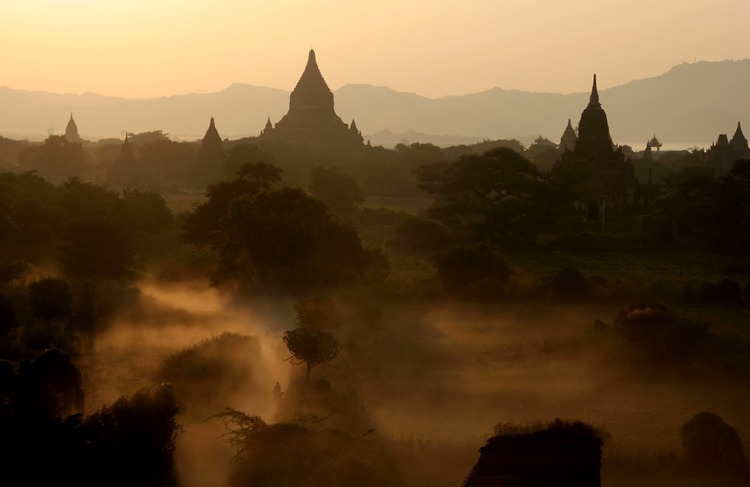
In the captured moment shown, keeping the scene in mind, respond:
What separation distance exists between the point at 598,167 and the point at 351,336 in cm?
3888

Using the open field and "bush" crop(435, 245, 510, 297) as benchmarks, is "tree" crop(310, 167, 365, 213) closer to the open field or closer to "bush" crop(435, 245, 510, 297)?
"bush" crop(435, 245, 510, 297)

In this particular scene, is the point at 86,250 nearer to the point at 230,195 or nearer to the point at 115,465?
the point at 230,195

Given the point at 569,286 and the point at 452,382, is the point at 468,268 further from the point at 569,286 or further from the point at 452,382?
the point at 452,382

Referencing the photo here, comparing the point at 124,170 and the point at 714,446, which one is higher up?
the point at 124,170

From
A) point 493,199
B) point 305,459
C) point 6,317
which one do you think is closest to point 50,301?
point 6,317

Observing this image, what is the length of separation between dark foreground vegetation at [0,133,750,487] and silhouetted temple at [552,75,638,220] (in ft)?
37.1

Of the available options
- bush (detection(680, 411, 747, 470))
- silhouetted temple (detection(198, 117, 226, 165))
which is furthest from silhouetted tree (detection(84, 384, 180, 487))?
silhouetted temple (detection(198, 117, 226, 165))

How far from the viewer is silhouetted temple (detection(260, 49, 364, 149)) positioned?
94625 mm

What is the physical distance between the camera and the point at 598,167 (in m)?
58.2

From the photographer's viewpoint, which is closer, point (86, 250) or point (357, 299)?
point (357, 299)

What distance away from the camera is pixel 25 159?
288 feet

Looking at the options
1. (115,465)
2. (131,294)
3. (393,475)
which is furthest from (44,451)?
(131,294)

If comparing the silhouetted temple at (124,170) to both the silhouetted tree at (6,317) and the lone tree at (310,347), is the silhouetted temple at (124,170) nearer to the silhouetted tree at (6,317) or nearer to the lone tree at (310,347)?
the silhouetted tree at (6,317)

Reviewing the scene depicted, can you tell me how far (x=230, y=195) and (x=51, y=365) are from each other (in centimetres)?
2016
